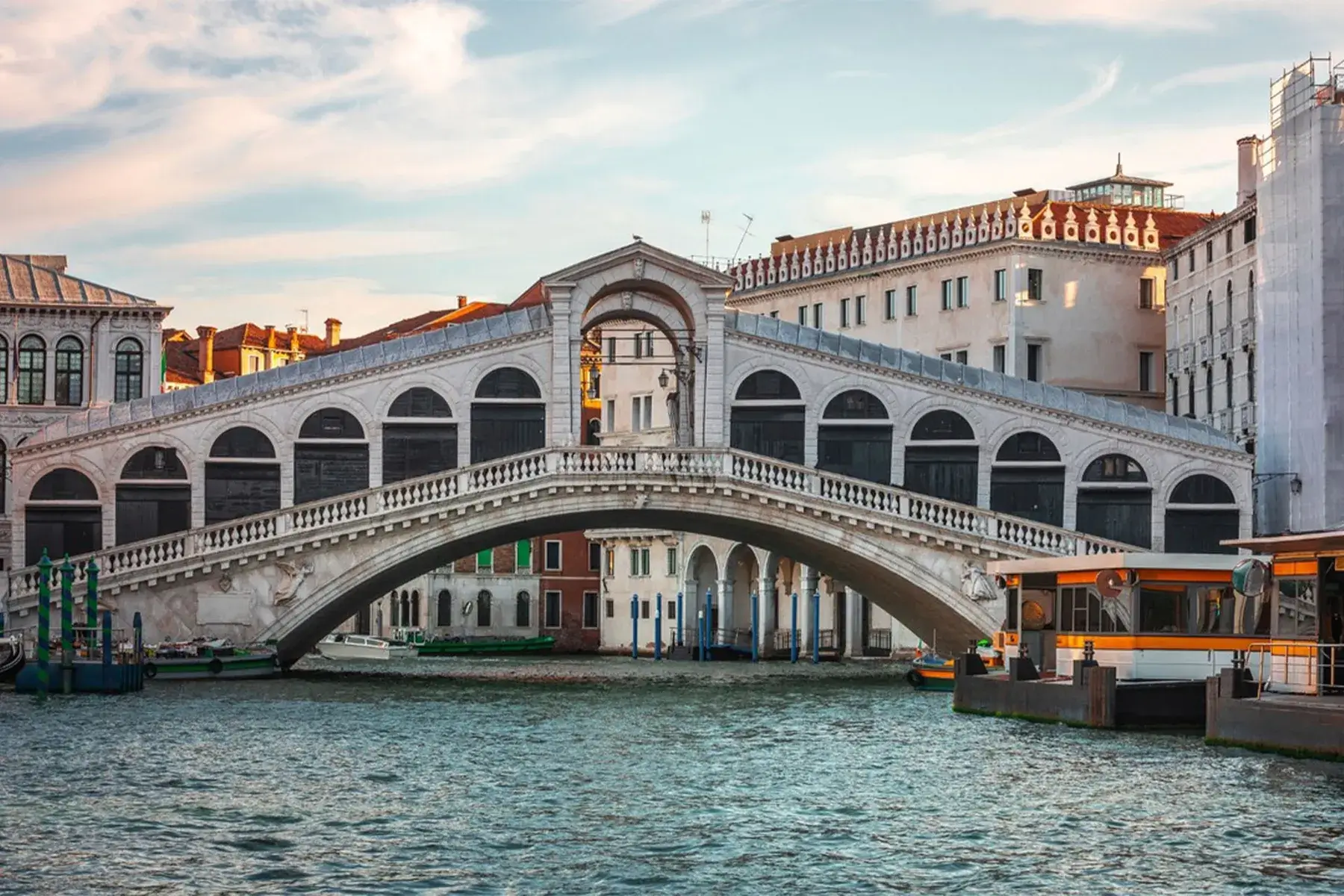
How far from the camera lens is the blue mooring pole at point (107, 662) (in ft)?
131

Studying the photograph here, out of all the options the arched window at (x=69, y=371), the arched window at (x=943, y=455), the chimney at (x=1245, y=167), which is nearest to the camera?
the arched window at (x=69, y=371)

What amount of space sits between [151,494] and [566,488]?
350 inches

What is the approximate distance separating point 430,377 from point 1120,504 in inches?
Answer: 597

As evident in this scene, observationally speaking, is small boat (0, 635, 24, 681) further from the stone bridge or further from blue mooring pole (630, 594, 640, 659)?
blue mooring pole (630, 594, 640, 659)

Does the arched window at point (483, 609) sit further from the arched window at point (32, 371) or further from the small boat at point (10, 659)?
the small boat at point (10, 659)

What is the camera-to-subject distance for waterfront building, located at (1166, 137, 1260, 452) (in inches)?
2068

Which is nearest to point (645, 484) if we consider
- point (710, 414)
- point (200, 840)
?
point (710, 414)

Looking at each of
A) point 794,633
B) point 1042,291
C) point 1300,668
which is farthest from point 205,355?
point 1300,668

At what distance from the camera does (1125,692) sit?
1270 inches

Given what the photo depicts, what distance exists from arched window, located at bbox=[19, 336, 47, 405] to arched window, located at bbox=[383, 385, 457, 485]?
7.65m

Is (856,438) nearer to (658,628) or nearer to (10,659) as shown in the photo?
(10,659)

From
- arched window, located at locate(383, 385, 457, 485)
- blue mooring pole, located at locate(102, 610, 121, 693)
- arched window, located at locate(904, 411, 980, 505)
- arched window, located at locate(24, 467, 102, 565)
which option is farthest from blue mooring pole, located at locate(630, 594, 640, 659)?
blue mooring pole, located at locate(102, 610, 121, 693)

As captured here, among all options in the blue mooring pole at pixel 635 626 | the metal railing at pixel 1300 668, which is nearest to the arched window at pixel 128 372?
the blue mooring pole at pixel 635 626

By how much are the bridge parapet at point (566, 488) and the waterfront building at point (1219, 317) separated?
7.87 m
